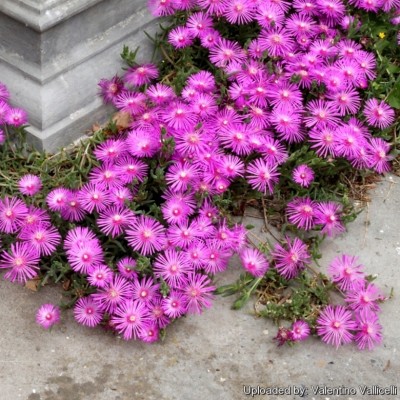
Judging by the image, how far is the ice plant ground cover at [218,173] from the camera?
2.56 meters

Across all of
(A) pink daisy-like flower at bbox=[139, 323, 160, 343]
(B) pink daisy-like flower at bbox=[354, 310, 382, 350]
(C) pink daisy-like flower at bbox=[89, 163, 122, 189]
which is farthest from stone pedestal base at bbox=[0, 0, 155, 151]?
(B) pink daisy-like flower at bbox=[354, 310, 382, 350]

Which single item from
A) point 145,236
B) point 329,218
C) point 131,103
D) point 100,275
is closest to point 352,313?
point 329,218

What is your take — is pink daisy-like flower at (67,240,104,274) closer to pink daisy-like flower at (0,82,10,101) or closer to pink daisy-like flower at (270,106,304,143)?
pink daisy-like flower at (0,82,10,101)

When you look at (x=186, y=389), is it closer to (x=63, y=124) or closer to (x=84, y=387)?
(x=84, y=387)

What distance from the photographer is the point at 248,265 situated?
104 inches

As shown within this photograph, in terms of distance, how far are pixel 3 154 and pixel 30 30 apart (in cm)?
50

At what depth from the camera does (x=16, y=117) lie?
9.43 ft

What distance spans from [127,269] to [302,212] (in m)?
0.68

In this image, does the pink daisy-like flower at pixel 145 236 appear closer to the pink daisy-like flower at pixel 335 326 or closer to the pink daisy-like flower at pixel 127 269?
the pink daisy-like flower at pixel 127 269

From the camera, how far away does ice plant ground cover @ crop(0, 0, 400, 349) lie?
101 inches

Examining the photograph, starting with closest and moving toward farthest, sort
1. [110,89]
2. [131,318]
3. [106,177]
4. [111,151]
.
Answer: [131,318] < [106,177] < [111,151] < [110,89]

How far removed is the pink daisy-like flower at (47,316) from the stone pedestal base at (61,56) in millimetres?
708

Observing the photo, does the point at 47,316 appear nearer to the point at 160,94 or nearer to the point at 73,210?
the point at 73,210

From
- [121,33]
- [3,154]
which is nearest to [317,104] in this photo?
[121,33]
